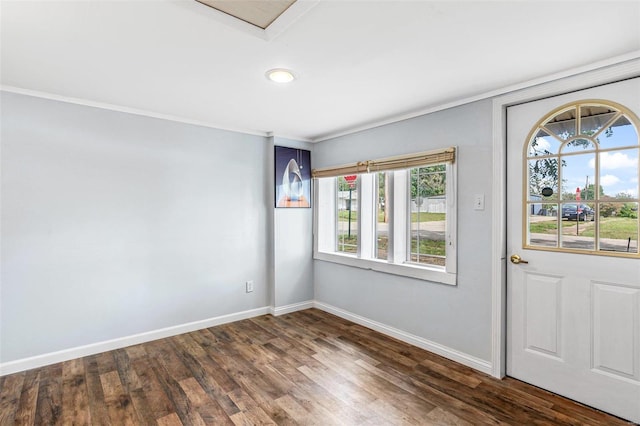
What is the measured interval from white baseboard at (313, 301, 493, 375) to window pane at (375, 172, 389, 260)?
29.6 inches

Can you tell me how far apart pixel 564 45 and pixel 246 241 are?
3.36 m

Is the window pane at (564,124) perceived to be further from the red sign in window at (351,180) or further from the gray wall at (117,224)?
the gray wall at (117,224)

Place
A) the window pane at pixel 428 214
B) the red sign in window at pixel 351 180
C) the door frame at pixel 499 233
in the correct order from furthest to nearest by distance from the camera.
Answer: the red sign in window at pixel 351 180 < the window pane at pixel 428 214 < the door frame at pixel 499 233

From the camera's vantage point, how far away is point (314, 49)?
74.0 inches

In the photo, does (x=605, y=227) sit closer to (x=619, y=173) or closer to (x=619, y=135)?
(x=619, y=173)

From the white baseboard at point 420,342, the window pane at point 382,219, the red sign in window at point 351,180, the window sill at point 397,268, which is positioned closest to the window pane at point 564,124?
the window sill at point 397,268

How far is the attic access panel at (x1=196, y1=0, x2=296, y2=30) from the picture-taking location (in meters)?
1.49

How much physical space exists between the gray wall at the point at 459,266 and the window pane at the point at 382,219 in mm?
249

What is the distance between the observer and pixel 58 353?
2.74 meters

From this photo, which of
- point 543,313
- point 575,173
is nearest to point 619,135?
point 575,173

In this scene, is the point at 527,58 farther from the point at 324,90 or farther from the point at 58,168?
the point at 58,168

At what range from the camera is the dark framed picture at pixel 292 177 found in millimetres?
3973

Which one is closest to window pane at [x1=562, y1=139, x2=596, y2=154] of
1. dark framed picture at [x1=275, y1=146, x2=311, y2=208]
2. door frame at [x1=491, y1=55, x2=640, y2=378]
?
door frame at [x1=491, y1=55, x2=640, y2=378]

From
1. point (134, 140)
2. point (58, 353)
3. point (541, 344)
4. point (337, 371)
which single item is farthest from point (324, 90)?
point (58, 353)
